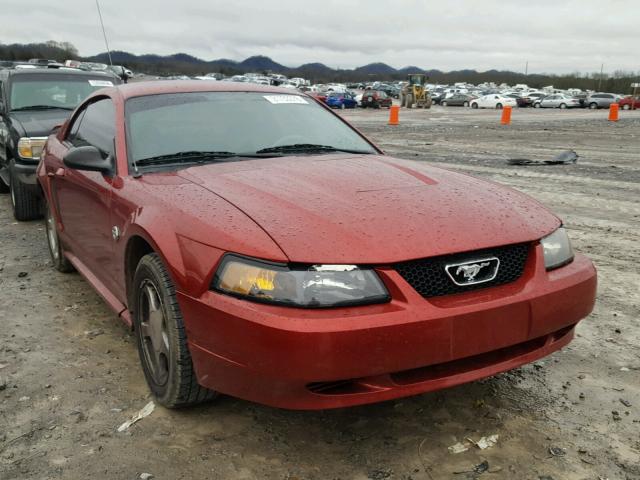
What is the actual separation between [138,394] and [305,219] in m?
1.31

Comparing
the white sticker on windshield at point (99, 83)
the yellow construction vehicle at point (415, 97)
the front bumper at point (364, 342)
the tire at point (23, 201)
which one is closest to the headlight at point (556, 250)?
the front bumper at point (364, 342)

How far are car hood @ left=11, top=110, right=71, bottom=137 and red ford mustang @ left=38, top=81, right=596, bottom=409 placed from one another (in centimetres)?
360

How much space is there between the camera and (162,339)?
2652 millimetres

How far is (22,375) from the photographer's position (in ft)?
10.1

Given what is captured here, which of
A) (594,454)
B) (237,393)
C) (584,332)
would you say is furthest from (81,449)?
(584,332)

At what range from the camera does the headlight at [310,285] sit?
207 cm

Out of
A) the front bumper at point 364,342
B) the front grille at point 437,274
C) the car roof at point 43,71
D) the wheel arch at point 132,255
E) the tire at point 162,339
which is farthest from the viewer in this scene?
the car roof at point 43,71

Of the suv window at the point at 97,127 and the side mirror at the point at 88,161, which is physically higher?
the suv window at the point at 97,127

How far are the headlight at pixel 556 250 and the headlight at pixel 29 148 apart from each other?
5339 millimetres

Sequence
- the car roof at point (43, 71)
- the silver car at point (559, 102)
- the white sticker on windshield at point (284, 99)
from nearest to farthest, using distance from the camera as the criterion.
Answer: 1. the white sticker on windshield at point (284, 99)
2. the car roof at point (43, 71)
3. the silver car at point (559, 102)

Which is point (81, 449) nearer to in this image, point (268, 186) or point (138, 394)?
point (138, 394)

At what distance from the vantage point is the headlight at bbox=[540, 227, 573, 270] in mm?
2525

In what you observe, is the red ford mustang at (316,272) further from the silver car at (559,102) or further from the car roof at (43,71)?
the silver car at (559,102)

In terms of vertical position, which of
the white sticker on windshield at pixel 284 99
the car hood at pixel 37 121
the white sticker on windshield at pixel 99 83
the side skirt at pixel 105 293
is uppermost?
the white sticker on windshield at pixel 99 83
